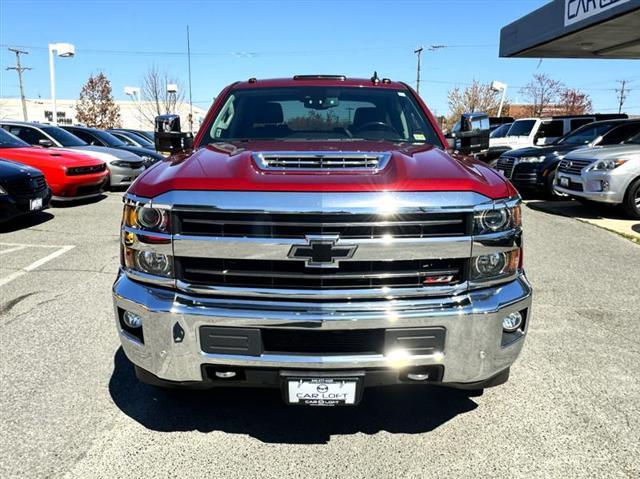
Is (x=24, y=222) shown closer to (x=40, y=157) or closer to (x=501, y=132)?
(x=40, y=157)

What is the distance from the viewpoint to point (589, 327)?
427 cm

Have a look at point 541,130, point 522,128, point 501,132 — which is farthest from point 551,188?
point 501,132

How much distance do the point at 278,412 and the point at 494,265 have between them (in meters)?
1.45

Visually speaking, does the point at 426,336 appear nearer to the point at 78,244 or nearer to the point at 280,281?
the point at 280,281

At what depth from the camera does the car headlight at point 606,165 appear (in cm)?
901

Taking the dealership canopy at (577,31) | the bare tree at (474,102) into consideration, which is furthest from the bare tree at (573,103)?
the dealership canopy at (577,31)

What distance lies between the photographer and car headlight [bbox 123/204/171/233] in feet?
7.84

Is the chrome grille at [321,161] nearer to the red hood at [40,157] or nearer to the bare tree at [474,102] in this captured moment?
the red hood at [40,157]

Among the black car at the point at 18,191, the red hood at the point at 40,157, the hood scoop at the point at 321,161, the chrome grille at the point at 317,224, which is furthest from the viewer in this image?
the red hood at the point at 40,157

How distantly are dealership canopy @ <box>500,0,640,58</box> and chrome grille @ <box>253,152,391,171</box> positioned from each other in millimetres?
14019

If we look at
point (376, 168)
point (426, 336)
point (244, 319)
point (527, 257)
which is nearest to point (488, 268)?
point (426, 336)

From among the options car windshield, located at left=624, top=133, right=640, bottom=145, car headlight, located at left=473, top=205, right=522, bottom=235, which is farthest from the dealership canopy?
car headlight, located at left=473, top=205, right=522, bottom=235

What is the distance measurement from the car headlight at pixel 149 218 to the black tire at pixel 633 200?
29.9 ft

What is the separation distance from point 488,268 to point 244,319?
3.87 ft
